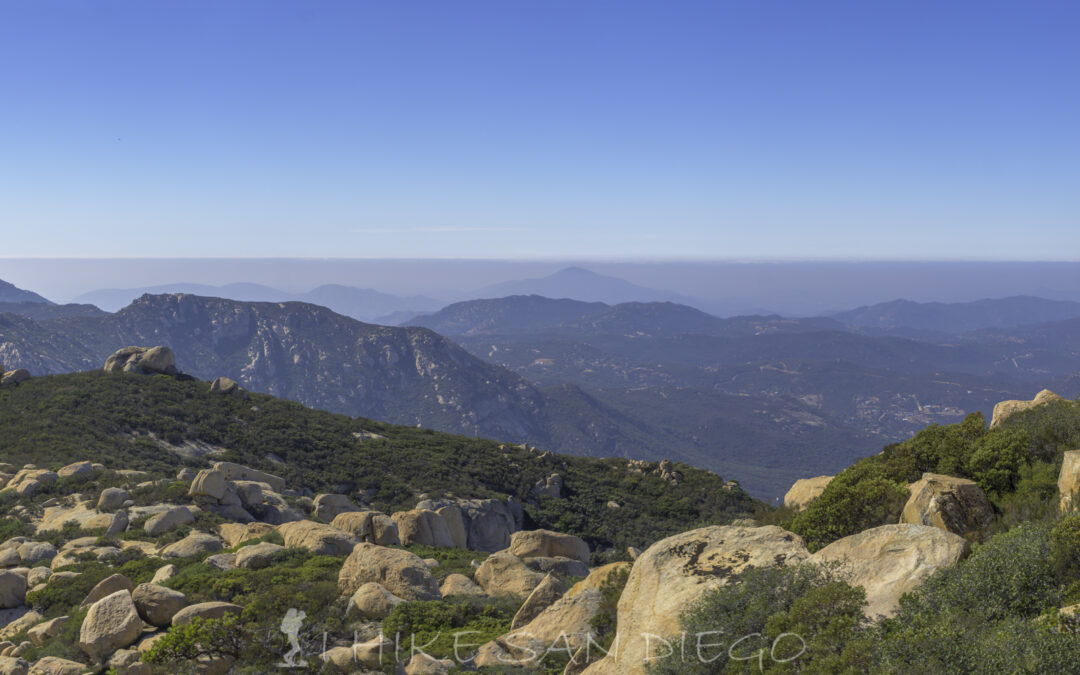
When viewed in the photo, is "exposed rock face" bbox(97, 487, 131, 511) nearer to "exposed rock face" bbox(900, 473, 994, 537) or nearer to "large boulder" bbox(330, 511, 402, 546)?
"large boulder" bbox(330, 511, 402, 546)

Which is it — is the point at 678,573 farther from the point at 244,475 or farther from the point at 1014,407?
the point at 244,475

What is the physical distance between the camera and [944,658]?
7949 millimetres

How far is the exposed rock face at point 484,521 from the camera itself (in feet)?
145

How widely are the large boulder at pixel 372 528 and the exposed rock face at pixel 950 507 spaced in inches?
814

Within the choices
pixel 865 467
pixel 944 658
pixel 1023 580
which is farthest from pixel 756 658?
pixel 865 467

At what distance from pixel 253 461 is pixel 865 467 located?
4651 centimetres

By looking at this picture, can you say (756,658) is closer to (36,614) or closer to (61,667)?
(61,667)

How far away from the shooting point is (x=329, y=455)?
54.9 metres

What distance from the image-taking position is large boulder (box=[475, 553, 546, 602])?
20062 millimetres

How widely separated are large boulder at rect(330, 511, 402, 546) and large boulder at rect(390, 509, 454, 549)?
1971 mm

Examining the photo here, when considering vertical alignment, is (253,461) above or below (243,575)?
below

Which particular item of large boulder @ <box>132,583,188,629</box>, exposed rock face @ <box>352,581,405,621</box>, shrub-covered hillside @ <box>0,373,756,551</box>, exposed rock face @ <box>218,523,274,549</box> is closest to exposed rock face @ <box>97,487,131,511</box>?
exposed rock face @ <box>218,523,274,549</box>

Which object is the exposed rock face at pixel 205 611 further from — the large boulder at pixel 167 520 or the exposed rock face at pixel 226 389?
the exposed rock face at pixel 226 389

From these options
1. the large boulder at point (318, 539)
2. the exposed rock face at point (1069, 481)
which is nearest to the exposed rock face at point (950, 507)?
the exposed rock face at point (1069, 481)
